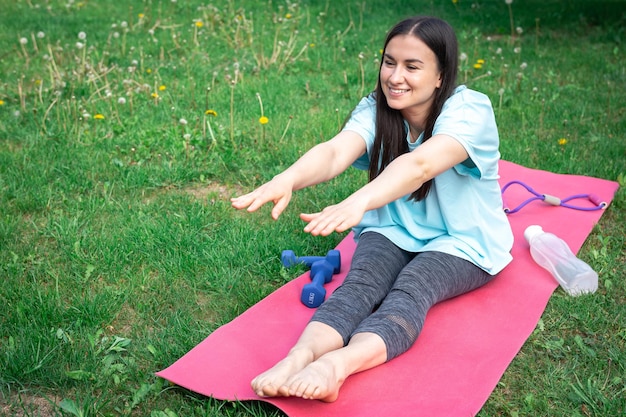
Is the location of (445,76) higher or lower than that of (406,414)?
higher

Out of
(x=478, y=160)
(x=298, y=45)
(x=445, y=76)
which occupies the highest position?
(x=445, y=76)

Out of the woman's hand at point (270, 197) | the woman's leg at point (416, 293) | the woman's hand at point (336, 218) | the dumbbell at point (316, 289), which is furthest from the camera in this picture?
the dumbbell at point (316, 289)

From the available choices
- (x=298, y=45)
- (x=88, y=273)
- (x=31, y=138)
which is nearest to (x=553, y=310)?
(x=88, y=273)

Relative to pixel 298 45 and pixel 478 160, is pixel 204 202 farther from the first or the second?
pixel 298 45

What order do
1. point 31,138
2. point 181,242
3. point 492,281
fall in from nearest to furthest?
point 492,281, point 181,242, point 31,138

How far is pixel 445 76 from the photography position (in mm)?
2734

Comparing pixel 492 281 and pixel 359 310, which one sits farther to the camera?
pixel 492 281

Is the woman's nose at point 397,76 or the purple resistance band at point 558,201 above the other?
the woman's nose at point 397,76

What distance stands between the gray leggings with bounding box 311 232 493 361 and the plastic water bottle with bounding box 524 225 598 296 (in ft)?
1.12

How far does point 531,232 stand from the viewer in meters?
3.31

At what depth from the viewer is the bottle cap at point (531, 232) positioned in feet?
10.8

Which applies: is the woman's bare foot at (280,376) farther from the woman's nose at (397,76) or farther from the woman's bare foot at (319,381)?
the woman's nose at (397,76)

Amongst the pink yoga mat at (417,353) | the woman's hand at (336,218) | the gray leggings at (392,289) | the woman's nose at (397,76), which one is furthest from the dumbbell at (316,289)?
the woman's nose at (397,76)

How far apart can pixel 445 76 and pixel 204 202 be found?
1585mm
